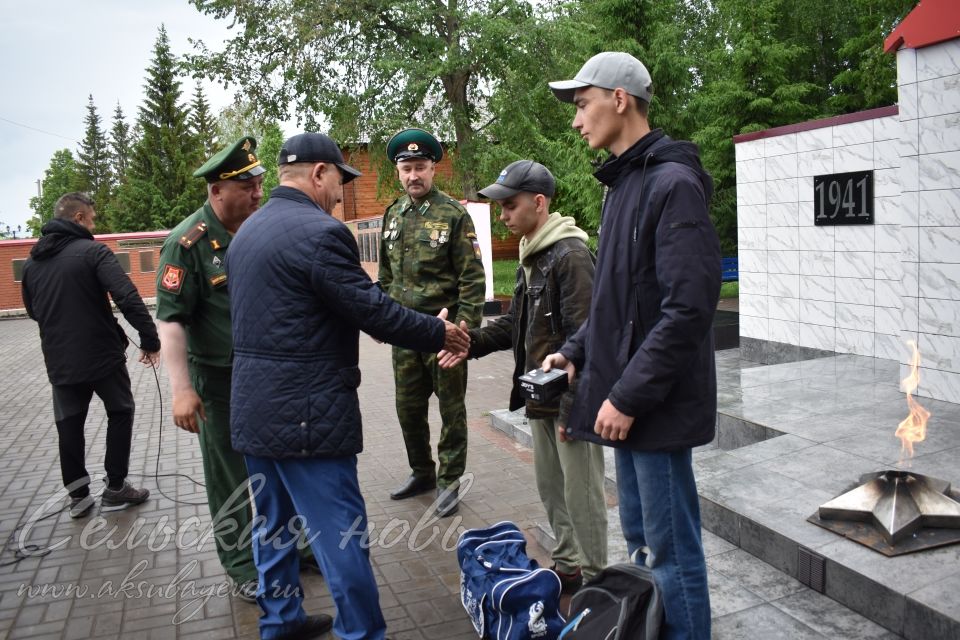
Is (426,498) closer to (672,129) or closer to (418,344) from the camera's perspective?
(418,344)

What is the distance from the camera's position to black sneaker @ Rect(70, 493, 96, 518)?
528 centimetres

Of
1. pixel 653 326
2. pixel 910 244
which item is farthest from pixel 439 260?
pixel 910 244

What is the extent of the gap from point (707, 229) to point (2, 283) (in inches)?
1231

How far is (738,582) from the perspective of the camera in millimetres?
3578

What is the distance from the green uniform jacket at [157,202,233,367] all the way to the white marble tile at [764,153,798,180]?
23.0 feet

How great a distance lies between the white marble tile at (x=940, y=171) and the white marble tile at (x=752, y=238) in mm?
3070

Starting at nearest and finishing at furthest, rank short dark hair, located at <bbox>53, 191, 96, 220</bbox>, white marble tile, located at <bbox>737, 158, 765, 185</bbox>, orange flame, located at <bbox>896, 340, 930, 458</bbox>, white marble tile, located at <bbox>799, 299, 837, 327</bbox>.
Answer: orange flame, located at <bbox>896, 340, 930, 458</bbox> → short dark hair, located at <bbox>53, 191, 96, 220</bbox> → white marble tile, located at <bbox>799, 299, 837, 327</bbox> → white marble tile, located at <bbox>737, 158, 765, 185</bbox>

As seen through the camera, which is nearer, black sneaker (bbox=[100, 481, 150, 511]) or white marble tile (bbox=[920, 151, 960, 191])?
black sneaker (bbox=[100, 481, 150, 511])

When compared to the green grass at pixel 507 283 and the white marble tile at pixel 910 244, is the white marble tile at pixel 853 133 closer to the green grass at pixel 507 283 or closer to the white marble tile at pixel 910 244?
the white marble tile at pixel 910 244

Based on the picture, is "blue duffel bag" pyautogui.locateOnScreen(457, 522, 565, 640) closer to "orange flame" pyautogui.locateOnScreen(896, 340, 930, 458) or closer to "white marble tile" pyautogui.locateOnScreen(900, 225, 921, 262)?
"orange flame" pyautogui.locateOnScreen(896, 340, 930, 458)

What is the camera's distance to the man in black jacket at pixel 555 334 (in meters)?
3.50

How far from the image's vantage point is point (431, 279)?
506 centimetres

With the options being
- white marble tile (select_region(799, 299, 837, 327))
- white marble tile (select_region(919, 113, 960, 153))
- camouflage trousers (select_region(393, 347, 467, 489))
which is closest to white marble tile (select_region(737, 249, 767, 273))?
white marble tile (select_region(799, 299, 837, 327))

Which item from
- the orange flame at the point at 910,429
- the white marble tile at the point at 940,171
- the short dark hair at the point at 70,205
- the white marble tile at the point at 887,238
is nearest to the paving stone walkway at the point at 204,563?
the orange flame at the point at 910,429
